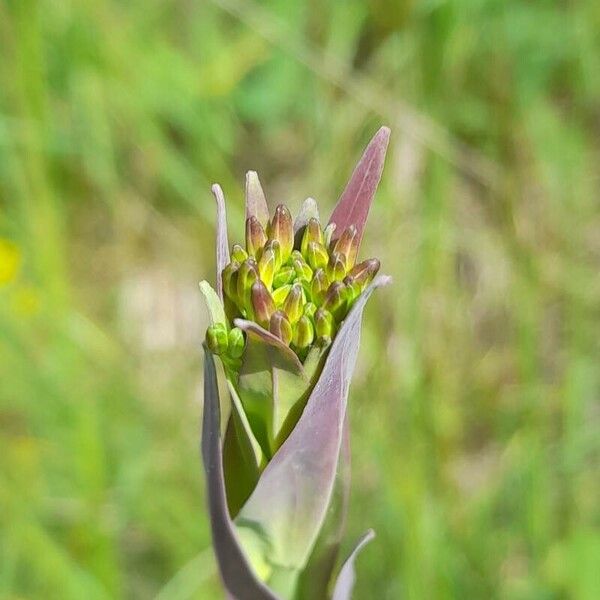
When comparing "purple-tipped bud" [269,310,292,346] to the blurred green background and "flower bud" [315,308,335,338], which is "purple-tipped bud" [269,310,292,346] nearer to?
"flower bud" [315,308,335,338]

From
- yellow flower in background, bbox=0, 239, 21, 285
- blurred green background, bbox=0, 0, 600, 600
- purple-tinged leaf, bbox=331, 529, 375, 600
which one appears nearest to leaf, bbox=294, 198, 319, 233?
purple-tinged leaf, bbox=331, 529, 375, 600

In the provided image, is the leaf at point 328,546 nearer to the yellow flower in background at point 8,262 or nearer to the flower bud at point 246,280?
the flower bud at point 246,280

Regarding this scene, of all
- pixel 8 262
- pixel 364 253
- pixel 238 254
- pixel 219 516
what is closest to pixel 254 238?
pixel 238 254

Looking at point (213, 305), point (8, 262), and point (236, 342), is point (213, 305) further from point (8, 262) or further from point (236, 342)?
point (8, 262)

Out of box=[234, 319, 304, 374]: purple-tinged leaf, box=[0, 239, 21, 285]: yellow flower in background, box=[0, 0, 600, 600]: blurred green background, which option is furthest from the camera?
box=[0, 239, 21, 285]: yellow flower in background

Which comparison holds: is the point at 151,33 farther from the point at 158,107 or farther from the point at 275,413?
the point at 275,413
